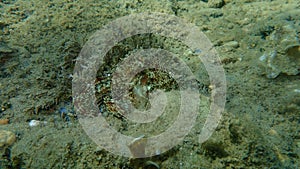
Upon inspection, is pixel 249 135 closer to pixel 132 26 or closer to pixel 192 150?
pixel 192 150

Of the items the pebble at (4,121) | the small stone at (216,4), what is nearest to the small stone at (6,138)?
the pebble at (4,121)

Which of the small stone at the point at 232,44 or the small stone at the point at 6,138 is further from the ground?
the small stone at the point at 232,44

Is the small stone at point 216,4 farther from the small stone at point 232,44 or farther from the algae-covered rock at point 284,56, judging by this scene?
the algae-covered rock at point 284,56

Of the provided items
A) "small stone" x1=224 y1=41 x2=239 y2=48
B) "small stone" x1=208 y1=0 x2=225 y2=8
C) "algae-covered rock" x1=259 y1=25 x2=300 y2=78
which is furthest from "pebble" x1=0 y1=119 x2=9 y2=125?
"small stone" x1=208 y1=0 x2=225 y2=8

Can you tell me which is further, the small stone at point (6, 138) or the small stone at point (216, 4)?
the small stone at point (216, 4)

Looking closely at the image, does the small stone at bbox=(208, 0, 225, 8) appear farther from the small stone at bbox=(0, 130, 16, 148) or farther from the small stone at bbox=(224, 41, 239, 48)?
the small stone at bbox=(0, 130, 16, 148)

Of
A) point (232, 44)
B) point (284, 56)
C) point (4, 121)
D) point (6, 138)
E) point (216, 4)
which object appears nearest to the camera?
point (6, 138)

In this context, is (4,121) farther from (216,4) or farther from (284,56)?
(216,4)

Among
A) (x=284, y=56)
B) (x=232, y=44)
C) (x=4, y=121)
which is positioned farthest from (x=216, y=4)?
(x=4, y=121)
